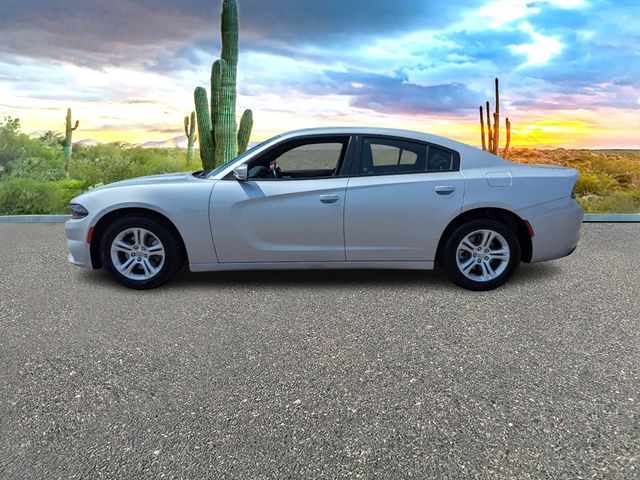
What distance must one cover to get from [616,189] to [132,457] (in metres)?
15.2

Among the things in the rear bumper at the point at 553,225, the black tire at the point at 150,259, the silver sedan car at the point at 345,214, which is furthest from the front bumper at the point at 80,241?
the rear bumper at the point at 553,225

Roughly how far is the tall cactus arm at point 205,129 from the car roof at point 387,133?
758 cm

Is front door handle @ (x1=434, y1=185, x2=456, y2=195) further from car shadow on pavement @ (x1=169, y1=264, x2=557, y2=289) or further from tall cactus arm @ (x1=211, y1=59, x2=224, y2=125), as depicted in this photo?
tall cactus arm @ (x1=211, y1=59, x2=224, y2=125)

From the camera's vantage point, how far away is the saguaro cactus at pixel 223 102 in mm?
12578

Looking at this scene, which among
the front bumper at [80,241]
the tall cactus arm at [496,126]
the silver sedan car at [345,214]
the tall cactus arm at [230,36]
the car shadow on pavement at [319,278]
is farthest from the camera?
the tall cactus arm at [496,126]

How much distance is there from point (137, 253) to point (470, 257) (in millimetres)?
3099

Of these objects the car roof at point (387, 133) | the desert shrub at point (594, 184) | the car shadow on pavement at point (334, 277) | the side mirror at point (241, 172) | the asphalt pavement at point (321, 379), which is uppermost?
the car roof at point (387, 133)

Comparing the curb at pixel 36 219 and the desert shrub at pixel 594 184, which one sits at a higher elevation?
the desert shrub at pixel 594 184

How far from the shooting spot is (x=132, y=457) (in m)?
2.63

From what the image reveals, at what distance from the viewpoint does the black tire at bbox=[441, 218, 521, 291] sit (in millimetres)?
5418

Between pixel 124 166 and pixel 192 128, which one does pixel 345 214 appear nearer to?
pixel 124 166

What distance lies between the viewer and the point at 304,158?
5.72 metres

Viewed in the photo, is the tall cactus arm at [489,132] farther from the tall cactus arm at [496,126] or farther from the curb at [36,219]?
the curb at [36,219]

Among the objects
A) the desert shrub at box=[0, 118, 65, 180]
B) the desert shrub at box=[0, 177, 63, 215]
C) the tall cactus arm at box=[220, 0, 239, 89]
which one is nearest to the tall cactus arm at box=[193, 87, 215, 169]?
the tall cactus arm at box=[220, 0, 239, 89]
